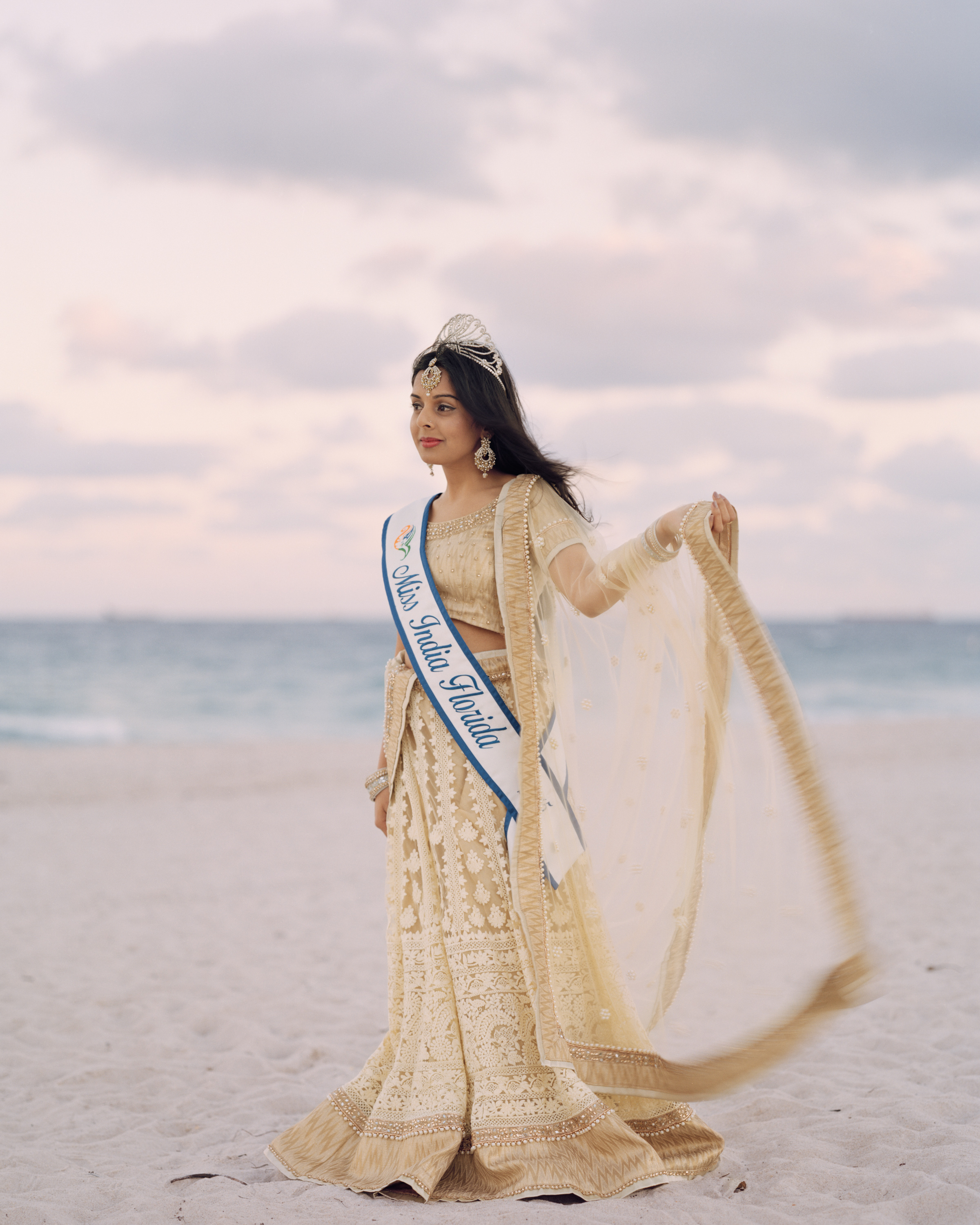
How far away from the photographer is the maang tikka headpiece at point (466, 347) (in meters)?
2.96

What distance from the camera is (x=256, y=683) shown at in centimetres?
3472

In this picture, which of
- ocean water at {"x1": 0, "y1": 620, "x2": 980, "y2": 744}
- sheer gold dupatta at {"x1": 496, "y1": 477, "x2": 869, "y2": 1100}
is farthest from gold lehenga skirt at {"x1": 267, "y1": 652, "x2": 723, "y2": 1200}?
ocean water at {"x1": 0, "y1": 620, "x2": 980, "y2": 744}

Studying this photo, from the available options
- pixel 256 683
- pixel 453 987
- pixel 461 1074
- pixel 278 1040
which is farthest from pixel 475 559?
pixel 256 683

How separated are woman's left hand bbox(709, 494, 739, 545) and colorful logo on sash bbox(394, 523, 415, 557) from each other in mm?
911

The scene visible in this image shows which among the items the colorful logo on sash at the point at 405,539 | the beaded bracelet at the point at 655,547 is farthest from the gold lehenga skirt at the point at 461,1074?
the beaded bracelet at the point at 655,547

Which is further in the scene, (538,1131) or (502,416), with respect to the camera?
(502,416)

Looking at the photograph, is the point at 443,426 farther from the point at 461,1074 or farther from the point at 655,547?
the point at 461,1074

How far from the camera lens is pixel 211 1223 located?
259 cm

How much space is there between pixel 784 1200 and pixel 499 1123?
29.4 inches

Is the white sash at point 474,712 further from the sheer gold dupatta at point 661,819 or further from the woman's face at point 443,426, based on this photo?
the woman's face at point 443,426

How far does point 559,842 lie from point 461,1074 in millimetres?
653

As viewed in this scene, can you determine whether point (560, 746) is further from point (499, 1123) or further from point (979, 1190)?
point (979, 1190)

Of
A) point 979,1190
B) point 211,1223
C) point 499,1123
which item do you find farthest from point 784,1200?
point 211,1223

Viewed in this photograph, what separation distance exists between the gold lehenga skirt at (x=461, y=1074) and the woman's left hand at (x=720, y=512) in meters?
0.69
